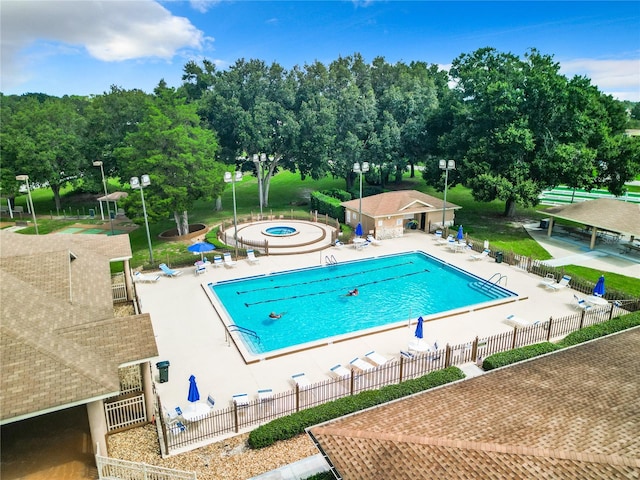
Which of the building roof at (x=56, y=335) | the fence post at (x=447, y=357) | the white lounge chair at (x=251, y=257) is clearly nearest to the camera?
the building roof at (x=56, y=335)

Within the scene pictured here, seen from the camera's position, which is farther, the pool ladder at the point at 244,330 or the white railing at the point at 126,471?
the pool ladder at the point at 244,330

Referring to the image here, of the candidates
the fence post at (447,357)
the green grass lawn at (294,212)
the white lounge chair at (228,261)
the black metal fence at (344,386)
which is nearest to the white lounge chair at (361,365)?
the black metal fence at (344,386)

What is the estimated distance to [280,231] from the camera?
3559cm

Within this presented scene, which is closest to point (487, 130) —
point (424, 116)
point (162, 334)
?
point (424, 116)

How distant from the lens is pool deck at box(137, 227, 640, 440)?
1577 cm

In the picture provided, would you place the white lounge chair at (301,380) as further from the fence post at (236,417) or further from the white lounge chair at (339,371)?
the fence post at (236,417)

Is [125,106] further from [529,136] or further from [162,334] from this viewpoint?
[529,136]

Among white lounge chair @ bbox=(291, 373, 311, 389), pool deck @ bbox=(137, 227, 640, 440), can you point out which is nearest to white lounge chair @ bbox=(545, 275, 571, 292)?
pool deck @ bbox=(137, 227, 640, 440)

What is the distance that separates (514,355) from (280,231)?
23.1 meters

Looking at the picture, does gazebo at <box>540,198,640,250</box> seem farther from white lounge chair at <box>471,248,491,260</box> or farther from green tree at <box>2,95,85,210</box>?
green tree at <box>2,95,85,210</box>

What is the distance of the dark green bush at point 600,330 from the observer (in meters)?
16.7

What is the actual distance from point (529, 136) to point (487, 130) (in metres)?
4.38

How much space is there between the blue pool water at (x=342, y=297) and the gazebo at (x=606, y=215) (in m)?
11.0

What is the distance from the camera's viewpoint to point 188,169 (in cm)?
3303
